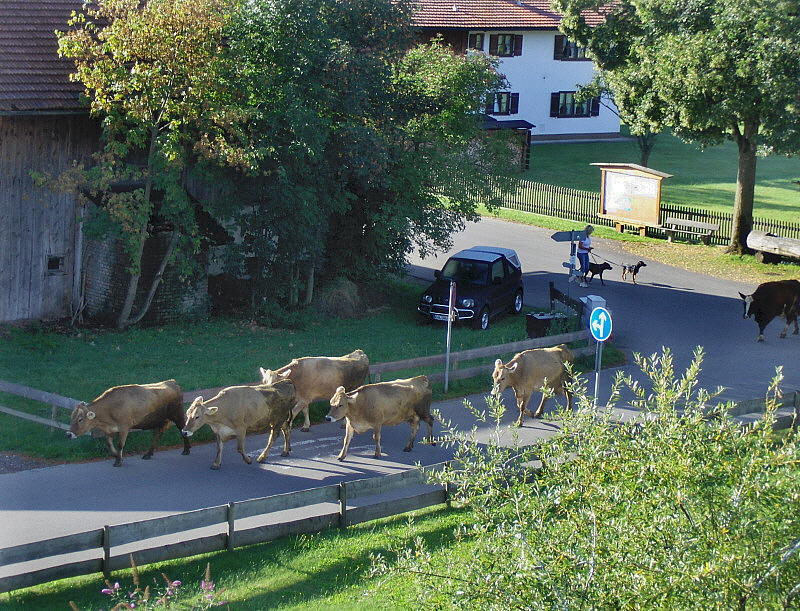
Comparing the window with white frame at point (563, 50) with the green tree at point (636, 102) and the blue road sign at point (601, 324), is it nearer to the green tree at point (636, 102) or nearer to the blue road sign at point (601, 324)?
the green tree at point (636, 102)

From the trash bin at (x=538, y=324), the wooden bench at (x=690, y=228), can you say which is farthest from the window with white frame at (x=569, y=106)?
the trash bin at (x=538, y=324)

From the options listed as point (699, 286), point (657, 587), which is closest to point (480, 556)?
point (657, 587)

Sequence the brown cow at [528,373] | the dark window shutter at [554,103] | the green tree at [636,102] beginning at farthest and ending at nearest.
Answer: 1. the dark window shutter at [554,103]
2. the green tree at [636,102]
3. the brown cow at [528,373]

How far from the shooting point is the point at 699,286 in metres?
31.2

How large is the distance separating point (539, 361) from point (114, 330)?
9.88 metres

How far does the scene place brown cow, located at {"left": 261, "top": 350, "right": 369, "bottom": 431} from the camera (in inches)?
701

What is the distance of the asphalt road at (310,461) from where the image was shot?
1398 cm

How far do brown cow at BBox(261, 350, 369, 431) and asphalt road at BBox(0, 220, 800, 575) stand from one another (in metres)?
0.61

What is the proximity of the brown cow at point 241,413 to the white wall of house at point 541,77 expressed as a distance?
4479 cm

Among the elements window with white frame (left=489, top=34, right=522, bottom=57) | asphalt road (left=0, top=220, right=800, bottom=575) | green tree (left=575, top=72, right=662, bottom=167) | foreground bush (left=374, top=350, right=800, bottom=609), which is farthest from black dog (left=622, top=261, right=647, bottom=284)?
window with white frame (left=489, top=34, right=522, bottom=57)

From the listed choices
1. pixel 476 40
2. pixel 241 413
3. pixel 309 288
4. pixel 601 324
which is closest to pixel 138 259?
pixel 309 288

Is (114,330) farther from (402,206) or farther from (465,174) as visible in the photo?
(465,174)

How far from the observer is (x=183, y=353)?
2183cm

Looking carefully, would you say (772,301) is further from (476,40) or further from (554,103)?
(554,103)
